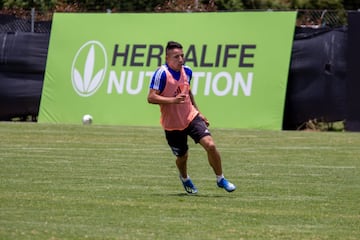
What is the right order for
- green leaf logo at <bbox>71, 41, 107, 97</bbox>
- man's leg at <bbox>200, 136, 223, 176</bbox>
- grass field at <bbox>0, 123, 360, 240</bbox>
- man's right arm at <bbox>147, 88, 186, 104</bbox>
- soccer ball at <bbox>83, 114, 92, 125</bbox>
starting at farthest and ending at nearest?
1. green leaf logo at <bbox>71, 41, 107, 97</bbox>
2. soccer ball at <bbox>83, 114, 92, 125</bbox>
3. man's leg at <bbox>200, 136, 223, 176</bbox>
4. man's right arm at <bbox>147, 88, 186, 104</bbox>
5. grass field at <bbox>0, 123, 360, 240</bbox>

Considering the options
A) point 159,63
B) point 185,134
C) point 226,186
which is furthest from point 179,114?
point 159,63

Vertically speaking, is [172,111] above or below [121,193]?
above

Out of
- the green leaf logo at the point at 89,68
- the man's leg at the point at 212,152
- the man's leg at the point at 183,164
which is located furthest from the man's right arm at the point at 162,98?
the green leaf logo at the point at 89,68

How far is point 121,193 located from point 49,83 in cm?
1765

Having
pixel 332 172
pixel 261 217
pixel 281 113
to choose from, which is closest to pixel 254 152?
pixel 332 172

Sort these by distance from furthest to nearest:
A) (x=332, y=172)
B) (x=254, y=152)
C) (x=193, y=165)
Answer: (x=254, y=152)
(x=193, y=165)
(x=332, y=172)

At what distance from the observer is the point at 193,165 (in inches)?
704

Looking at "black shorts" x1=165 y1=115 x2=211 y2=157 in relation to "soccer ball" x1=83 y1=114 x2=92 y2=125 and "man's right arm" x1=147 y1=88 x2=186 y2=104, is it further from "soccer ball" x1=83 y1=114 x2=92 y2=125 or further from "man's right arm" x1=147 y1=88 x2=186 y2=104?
"soccer ball" x1=83 y1=114 x2=92 y2=125

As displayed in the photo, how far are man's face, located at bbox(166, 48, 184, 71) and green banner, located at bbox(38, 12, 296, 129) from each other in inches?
538

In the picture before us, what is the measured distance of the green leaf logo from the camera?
29.8 metres

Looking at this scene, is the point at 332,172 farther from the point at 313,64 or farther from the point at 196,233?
the point at 313,64

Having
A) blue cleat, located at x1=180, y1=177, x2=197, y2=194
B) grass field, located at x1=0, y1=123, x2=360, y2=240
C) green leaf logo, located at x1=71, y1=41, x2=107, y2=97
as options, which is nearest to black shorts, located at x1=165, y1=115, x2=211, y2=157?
blue cleat, located at x1=180, y1=177, x2=197, y2=194

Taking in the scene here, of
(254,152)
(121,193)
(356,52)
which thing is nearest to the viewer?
(121,193)

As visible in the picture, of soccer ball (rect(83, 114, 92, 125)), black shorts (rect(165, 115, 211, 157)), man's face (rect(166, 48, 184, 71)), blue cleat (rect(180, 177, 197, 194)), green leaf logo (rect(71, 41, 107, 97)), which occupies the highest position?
green leaf logo (rect(71, 41, 107, 97))
